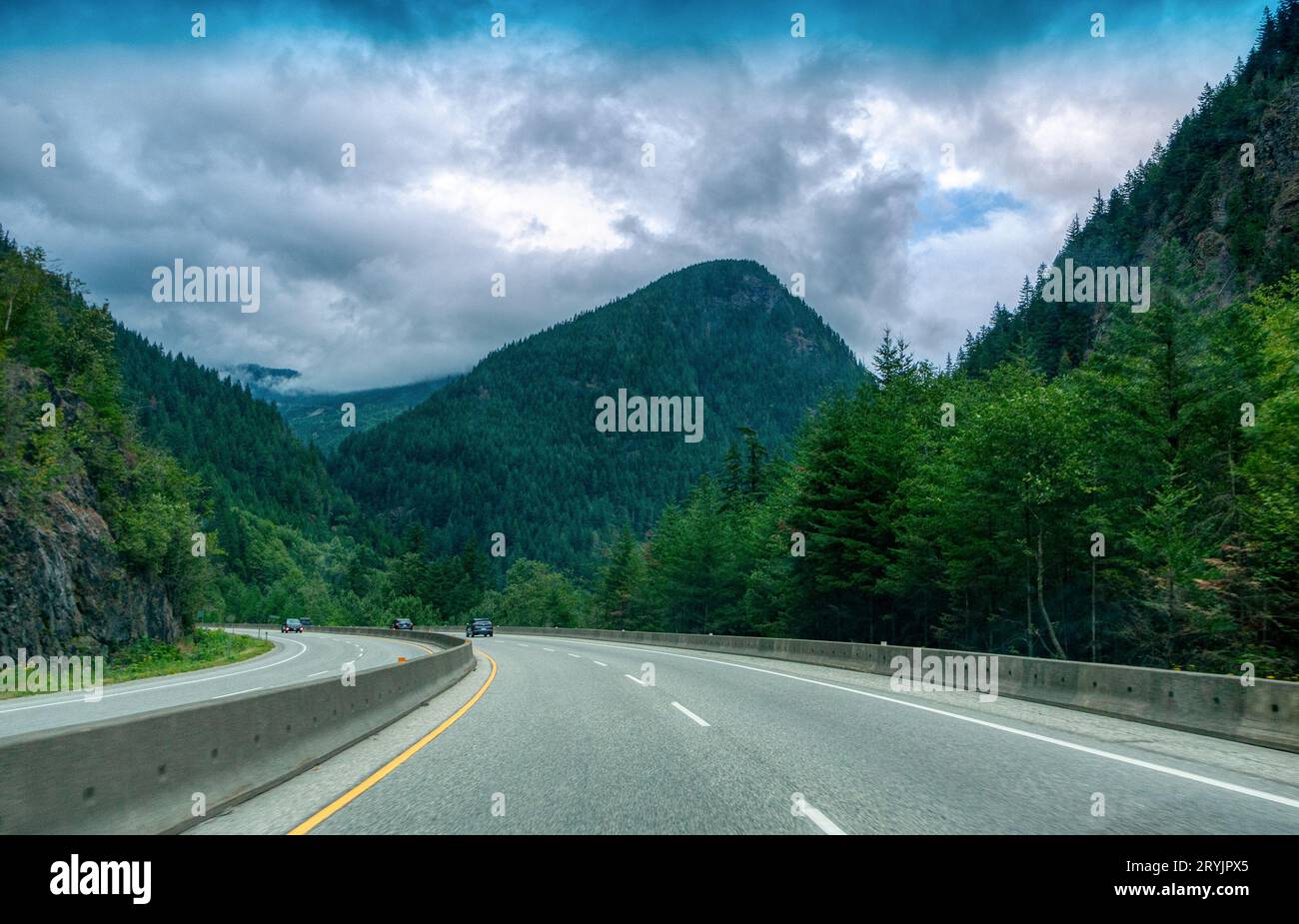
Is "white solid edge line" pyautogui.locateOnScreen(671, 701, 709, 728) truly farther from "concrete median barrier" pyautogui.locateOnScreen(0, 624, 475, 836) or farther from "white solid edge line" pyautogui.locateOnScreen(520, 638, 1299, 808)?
"concrete median barrier" pyautogui.locateOnScreen(0, 624, 475, 836)

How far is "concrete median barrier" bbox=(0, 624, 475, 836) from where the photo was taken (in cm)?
468

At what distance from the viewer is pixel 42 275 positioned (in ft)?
206

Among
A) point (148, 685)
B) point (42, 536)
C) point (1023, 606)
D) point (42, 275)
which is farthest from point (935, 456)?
point (42, 275)

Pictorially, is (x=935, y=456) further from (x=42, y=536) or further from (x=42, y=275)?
(x=42, y=275)

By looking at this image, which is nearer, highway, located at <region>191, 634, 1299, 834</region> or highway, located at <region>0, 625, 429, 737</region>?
highway, located at <region>191, 634, 1299, 834</region>

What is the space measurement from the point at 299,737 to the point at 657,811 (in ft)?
14.4

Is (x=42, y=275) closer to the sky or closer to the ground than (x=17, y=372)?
closer to the sky

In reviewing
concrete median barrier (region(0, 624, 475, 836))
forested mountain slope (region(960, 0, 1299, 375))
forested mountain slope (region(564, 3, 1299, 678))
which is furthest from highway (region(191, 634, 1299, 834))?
forested mountain slope (region(960, 0, 1299, 375))

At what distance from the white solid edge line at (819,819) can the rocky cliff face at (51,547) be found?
113ft

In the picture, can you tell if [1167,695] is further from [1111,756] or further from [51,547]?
[51,547]

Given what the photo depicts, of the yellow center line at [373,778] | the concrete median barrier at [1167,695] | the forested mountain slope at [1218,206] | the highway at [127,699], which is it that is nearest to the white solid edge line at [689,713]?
the yellow center line at [373,778]

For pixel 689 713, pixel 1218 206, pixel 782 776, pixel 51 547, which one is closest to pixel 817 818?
pixel 782 776

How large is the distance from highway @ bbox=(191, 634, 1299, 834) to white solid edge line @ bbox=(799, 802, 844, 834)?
15mm

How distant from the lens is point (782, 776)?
320 inches
